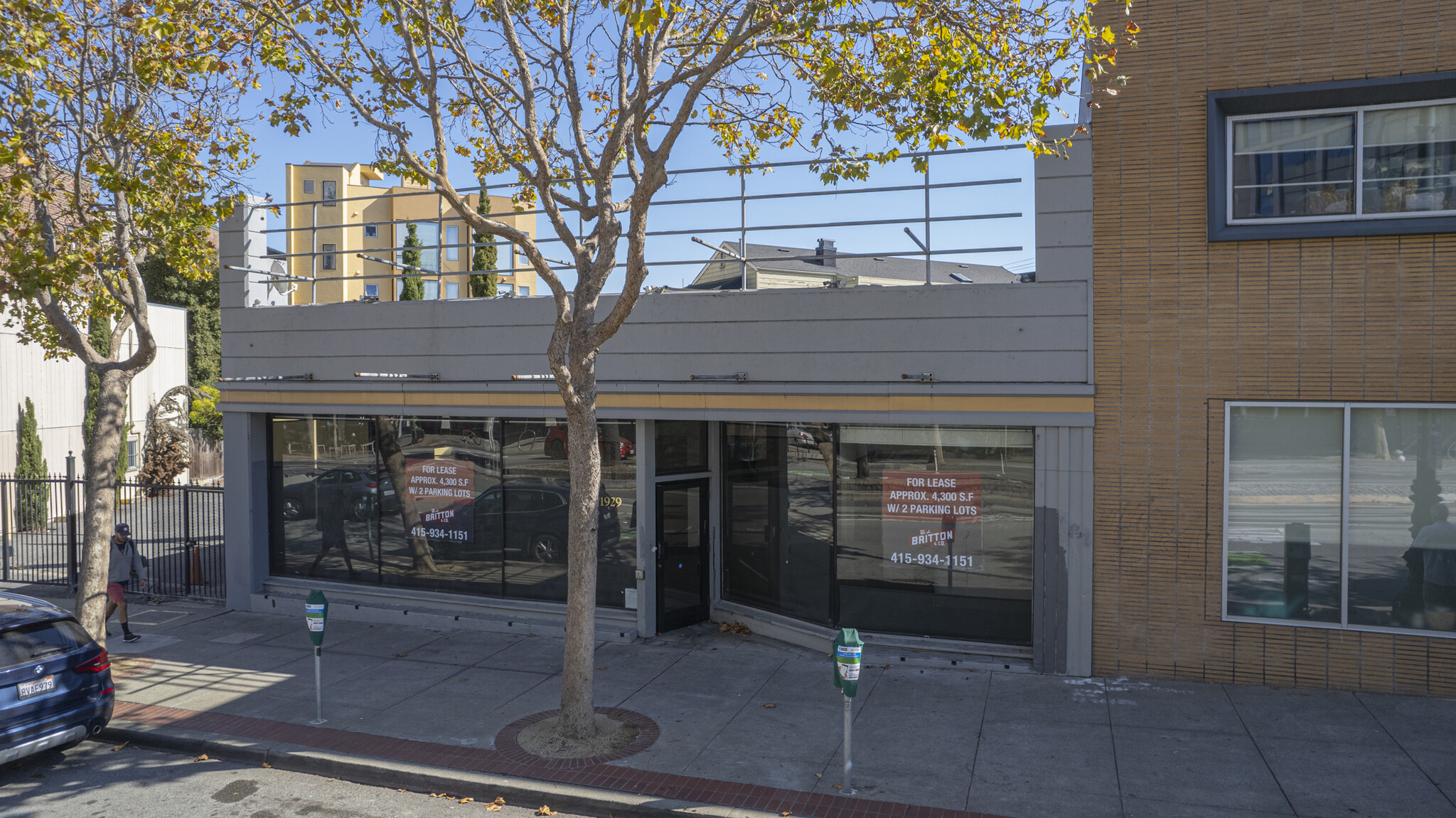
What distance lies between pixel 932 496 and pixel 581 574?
430 centimetres

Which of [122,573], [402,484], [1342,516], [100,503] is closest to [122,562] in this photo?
[122,573]

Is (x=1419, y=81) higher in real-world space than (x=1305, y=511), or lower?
higher

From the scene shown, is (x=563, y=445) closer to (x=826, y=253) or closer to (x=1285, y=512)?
(x=826, y=253)

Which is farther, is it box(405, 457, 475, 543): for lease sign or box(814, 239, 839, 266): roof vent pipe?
box(405, 457, 475, 543): for lease sign

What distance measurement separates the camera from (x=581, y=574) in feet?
28.3

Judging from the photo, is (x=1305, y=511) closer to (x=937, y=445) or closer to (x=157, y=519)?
(x=937, y=445)

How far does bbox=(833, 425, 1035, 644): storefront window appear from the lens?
10.5 metres

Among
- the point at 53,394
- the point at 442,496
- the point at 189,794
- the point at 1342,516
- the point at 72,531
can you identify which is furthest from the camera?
the point at 53,394

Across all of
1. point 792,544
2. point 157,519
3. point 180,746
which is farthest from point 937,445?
point 157,519

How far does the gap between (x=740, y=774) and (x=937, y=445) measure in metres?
4.52

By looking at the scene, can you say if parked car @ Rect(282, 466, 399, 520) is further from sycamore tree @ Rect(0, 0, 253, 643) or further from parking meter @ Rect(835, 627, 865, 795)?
parking meter @ Rect(835, 627, 865, 795)

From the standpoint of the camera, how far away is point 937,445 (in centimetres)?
1072

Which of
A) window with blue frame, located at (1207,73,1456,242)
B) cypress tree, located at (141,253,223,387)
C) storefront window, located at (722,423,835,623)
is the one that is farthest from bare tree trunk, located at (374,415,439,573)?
cypress tree, located at (141,253,223,387)

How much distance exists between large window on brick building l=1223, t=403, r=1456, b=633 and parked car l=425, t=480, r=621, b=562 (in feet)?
24.5
